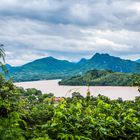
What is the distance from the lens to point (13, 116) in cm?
527

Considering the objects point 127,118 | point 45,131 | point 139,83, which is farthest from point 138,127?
point 139,83

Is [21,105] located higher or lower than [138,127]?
higher

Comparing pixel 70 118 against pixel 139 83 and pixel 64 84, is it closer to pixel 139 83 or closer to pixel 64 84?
pixel 139 83

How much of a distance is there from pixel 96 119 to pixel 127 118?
0.60m

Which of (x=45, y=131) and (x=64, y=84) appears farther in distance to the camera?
(x=64, y=84)

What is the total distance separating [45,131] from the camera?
5129 millimetres

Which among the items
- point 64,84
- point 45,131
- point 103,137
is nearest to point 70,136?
point 45,131

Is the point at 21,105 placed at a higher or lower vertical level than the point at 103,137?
higher

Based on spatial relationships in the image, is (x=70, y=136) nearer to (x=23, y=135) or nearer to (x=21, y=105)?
(x=23, y=135)

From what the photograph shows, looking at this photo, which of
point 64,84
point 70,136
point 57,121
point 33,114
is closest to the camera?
point 70,136

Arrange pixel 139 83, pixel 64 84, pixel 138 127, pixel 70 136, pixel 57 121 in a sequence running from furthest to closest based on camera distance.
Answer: pixel 64 84 → pixel 139 83 → pixel 138 127 → pixel 57 121 → pixel 70 136

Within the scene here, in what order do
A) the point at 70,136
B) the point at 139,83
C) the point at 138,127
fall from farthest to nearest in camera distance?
1. the point at 139,83
2. the point at 138,127
3. the point at 70,136

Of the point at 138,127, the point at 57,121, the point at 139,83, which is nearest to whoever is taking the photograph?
the point at 57,121

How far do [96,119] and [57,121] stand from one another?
26.8 inches
